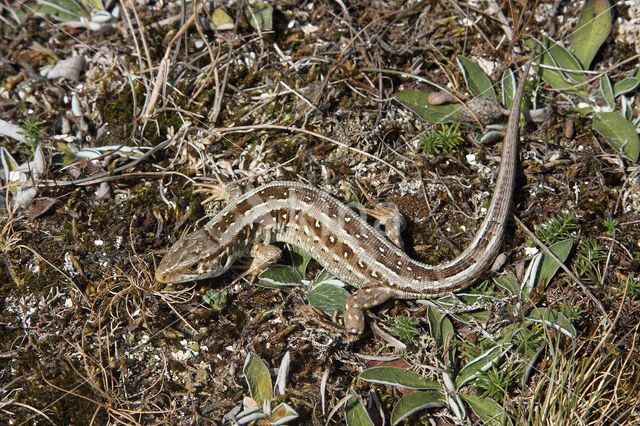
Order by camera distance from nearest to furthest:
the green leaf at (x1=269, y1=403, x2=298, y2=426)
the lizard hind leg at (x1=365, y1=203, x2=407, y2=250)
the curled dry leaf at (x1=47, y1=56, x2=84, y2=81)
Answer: the green leaf at (x1=269, y1=403, x2=298, y2=426), the lizard hind leg at (x1=365, y1=203, x2=407, y2=250), the curled dry leaf at (x1=47, y1=56, x2=84, y2=81)

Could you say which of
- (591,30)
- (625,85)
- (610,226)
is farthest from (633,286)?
(591,30)

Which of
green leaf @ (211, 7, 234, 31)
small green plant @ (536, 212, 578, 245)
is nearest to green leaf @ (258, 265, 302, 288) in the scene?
small green plant @ (536, 212, 578, 245)

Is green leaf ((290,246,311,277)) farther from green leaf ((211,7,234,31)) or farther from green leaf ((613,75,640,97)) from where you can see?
green leaf ((613,75,640,97))

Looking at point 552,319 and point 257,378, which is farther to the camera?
point 552,319

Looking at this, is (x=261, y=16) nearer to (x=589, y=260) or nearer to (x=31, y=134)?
(x=31, y=134)

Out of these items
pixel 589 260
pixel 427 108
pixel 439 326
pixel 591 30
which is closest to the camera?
pixel 439 326

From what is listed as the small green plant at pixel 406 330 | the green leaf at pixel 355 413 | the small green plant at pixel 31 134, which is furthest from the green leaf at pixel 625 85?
the small green plant at pixel 31 134

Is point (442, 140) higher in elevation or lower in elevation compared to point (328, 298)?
higher

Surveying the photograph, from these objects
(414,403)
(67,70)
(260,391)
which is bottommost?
(260,391)
